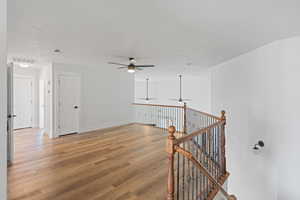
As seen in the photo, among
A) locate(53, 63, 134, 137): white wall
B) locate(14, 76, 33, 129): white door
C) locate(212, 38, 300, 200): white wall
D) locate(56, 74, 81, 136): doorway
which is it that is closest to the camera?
locate(212, 38, 300, 200): white wall

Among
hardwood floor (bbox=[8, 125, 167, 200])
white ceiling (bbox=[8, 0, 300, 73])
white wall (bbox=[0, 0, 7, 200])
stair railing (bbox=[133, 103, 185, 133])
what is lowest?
hardwood floor (bbox=[8, 125, 167, 200])

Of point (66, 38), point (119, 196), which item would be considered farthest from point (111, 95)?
point (119, 196)

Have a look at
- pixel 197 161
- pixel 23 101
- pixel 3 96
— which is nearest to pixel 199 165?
pixel 197 161

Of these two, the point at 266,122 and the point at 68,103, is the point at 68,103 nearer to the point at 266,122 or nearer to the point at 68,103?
the point at 68,103

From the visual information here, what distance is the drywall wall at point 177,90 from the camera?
9.28 m

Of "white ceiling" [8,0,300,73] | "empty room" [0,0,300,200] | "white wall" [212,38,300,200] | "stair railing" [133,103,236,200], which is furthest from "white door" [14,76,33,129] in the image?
"white wall" [212,38,300,200]

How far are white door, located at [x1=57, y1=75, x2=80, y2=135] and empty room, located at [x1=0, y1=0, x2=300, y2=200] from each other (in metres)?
0.03

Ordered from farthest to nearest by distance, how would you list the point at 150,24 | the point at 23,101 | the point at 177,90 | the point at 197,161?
1. the point at 177,90
2. the point at 23,101
3. the point at 150,24
4. the point at 197,161

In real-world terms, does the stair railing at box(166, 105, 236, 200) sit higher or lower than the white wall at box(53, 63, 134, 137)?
lower

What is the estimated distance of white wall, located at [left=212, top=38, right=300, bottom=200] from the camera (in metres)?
2.58

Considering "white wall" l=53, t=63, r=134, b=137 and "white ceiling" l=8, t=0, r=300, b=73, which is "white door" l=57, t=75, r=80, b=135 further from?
"white ceiling" l=8, t=0, r=300, b=73

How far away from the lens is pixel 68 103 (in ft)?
17.4

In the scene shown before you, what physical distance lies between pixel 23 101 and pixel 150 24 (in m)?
6.43

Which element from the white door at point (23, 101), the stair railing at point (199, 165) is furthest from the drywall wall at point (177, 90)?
the white door at point (23, 101)
